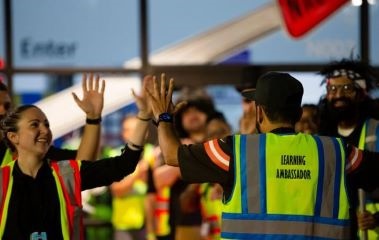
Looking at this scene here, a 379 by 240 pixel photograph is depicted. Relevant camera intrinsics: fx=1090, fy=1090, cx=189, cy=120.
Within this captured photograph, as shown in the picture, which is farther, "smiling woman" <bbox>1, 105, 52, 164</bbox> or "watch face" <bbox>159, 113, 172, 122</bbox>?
"smiling woman" <bbox>1, 105, 52, 164</bbox>

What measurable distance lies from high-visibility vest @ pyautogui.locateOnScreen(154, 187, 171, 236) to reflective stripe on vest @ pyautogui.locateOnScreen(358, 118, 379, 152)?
2705mm

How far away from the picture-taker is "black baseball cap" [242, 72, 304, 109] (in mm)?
4816

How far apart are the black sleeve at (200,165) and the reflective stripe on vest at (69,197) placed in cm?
67

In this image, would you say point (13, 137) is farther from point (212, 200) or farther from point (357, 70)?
point (212, 200)

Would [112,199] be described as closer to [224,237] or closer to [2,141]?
[2,141]

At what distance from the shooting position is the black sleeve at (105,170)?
5.36m

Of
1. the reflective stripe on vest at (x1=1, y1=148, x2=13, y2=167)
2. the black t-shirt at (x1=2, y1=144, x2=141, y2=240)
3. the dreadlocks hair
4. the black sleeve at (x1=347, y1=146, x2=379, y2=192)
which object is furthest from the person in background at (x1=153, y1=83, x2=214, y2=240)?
the black sleeve at (x1=347, y1=146, x2=379, y2=192)

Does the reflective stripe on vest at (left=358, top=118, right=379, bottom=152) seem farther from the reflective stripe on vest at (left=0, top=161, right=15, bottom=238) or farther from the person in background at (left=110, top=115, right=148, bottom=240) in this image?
the person in background at (left=110, top=115, right=148, bottom=240)

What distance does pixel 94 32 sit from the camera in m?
10.5

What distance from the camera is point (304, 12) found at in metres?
10.6

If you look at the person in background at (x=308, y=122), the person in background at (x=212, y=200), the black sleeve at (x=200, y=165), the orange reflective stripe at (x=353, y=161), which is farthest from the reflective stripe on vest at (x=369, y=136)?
the person in background at (x=212, y=200)

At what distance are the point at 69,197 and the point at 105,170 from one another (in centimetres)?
23

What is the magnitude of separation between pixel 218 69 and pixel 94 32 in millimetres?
1250

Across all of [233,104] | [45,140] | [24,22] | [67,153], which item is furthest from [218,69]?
[45,140]
